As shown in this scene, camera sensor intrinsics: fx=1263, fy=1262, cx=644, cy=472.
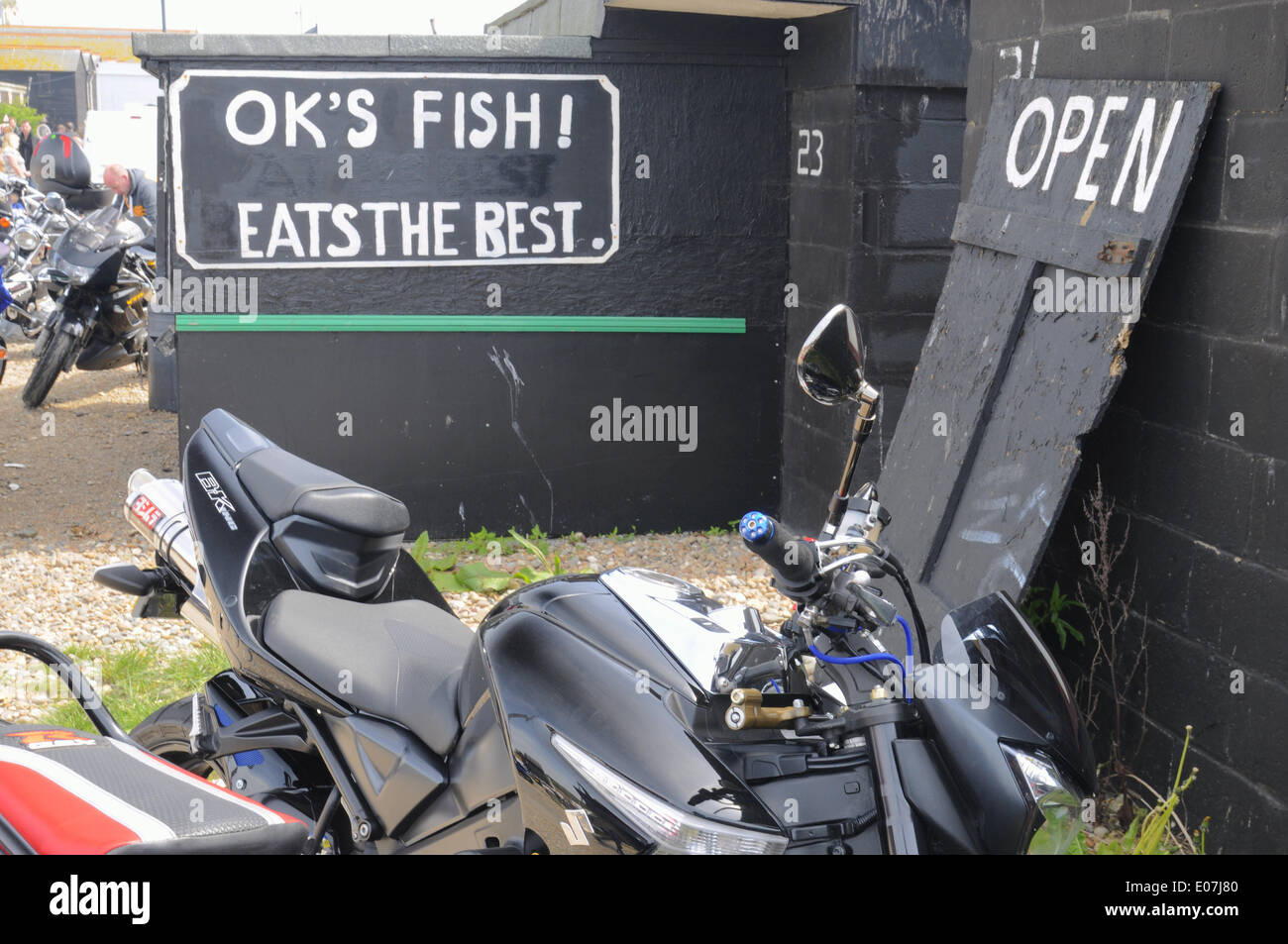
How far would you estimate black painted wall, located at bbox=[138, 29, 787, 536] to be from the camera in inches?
229

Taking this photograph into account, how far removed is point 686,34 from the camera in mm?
5824

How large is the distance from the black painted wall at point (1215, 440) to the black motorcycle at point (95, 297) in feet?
23.5

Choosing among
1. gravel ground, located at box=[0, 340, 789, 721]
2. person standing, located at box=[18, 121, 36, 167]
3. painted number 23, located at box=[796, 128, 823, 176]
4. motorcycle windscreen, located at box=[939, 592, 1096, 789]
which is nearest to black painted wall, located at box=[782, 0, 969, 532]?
painted number 23, located at box=[796, 128, 823, 176]

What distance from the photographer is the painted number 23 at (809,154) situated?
5788mm

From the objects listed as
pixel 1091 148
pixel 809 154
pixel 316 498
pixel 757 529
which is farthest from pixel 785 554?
pixel 809 154

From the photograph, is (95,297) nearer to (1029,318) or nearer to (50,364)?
(50,364)

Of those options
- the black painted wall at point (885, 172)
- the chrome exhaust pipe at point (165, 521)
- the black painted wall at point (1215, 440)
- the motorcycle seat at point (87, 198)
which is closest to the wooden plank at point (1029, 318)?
the black painted wall at point (1215, 440)

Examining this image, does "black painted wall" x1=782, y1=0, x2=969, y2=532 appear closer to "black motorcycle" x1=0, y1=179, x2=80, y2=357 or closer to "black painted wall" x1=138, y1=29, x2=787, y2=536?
"black painted wall" x1=138, y1=29, x2=787, y2=536

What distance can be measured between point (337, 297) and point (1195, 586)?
13.1ft

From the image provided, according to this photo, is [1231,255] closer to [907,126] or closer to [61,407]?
Answer: [907,126]

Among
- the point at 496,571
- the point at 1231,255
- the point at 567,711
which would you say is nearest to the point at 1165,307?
the point at 1231,255

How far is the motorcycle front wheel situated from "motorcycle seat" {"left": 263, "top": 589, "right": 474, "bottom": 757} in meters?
6.85

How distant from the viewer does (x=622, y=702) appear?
6.54 ft

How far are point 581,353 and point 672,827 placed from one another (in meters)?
4.32
